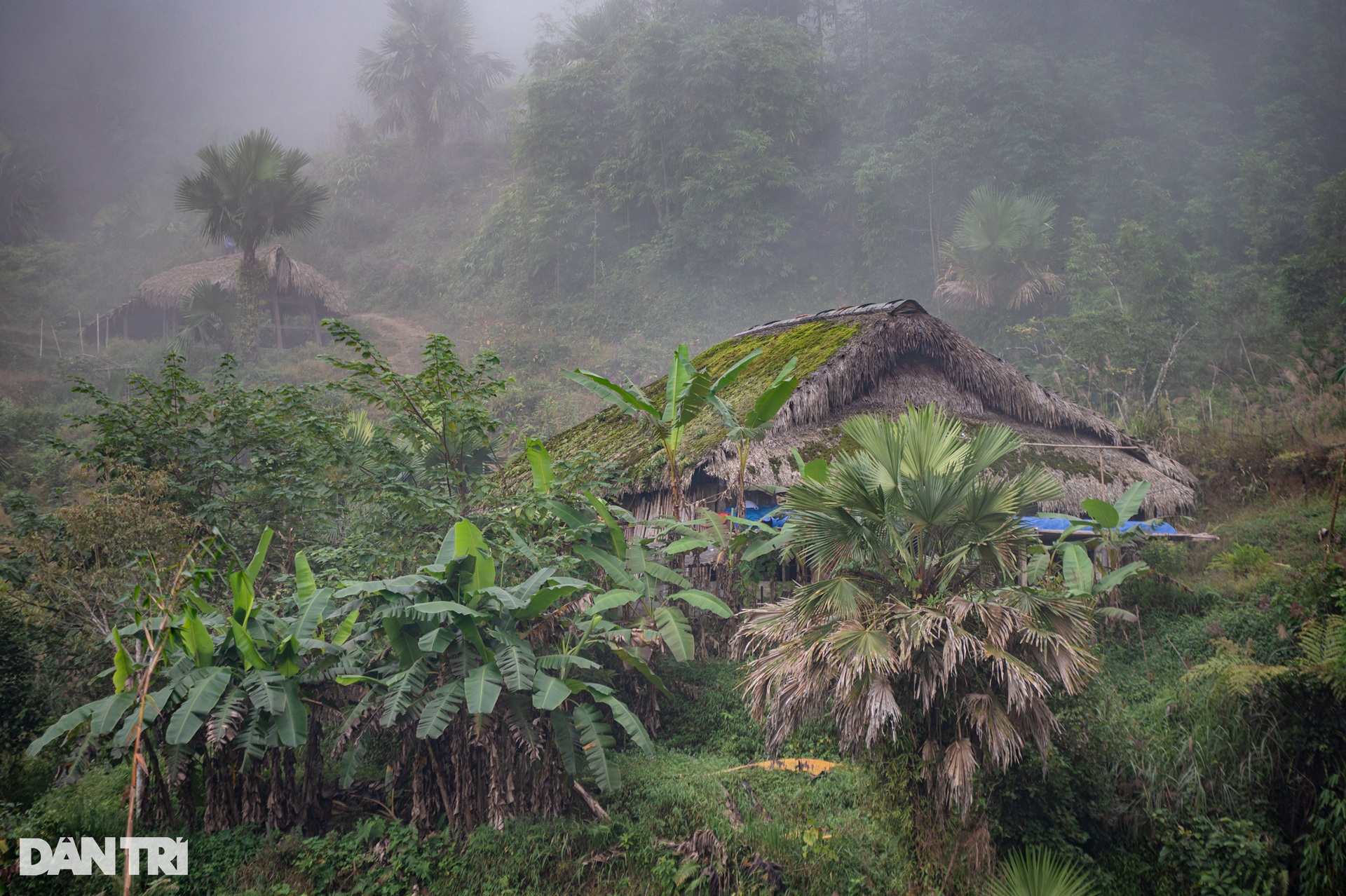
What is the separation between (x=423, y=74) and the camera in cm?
3488

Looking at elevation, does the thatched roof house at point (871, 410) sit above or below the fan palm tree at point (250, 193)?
below

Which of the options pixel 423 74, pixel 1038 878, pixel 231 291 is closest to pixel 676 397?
pixel 1038 878

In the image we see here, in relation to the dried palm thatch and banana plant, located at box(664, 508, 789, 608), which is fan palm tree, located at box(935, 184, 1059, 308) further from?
the dried palm thatch

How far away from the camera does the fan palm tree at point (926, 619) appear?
11.7ft

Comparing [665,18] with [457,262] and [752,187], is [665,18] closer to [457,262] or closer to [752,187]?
[752,187]

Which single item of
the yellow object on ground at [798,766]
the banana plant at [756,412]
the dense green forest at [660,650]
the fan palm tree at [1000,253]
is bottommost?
the yellow object on ground at [798,766]

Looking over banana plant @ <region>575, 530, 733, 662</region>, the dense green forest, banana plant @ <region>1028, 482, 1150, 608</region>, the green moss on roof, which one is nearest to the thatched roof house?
the green moss on roof

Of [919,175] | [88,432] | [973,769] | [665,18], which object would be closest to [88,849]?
[973,769]

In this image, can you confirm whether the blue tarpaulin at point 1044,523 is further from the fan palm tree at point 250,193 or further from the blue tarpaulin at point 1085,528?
the fan palm tree at point 250,193

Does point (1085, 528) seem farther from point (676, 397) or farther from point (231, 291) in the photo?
point (231, 291)

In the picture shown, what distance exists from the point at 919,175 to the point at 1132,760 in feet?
74.9

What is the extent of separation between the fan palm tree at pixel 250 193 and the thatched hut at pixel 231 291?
3.76m

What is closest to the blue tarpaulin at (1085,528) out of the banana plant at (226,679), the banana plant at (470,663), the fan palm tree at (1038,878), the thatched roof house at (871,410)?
the thatched roof house at (871,410)

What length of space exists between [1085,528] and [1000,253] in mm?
14078
